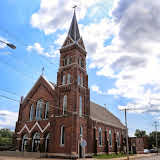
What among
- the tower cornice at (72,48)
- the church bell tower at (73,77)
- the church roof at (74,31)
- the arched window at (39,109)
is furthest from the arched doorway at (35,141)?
the church roof at (74,31)

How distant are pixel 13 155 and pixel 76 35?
27477 mm

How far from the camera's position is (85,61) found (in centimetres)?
3906

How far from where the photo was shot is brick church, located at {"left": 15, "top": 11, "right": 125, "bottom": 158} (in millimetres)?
29470

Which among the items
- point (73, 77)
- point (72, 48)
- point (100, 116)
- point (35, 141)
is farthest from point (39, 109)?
point (100, 116)

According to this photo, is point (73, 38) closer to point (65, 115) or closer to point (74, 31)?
point (74, 31)

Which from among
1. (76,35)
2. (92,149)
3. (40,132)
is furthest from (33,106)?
(76,35)

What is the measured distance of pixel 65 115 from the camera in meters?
30.5

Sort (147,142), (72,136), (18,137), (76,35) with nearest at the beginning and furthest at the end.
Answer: (72,136) → (18,137) → (76,35) → (147,142)

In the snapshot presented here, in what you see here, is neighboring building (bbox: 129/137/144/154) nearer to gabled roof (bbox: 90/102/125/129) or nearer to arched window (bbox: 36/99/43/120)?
gabled roof (bbox: 90/102/125/129)

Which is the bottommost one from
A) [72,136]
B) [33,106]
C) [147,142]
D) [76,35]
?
[147,142]

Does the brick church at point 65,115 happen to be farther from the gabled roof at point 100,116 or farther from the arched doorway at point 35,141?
the gabled roof at point 100,116

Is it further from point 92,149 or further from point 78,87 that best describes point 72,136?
point 78,87

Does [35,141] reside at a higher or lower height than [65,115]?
lower

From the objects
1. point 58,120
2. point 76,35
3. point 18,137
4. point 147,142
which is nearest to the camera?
point 58,120
